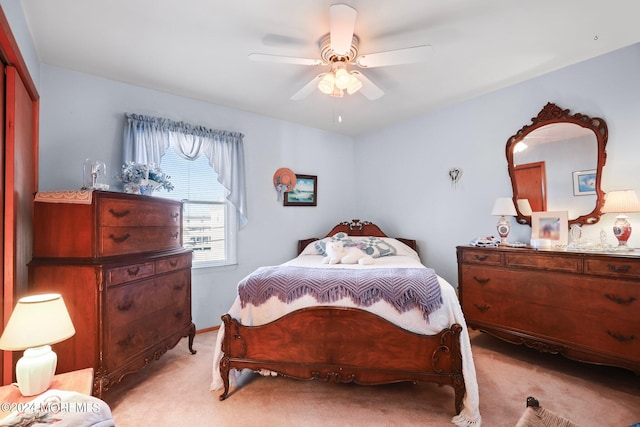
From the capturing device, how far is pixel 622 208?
2299 millimetres

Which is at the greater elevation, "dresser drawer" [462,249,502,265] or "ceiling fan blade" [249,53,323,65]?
"ceiling fan blade" [249,53,323,65]

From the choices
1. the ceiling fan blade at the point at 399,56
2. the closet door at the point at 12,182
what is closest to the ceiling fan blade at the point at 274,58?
the ceiling fan blade at the point at 399,56

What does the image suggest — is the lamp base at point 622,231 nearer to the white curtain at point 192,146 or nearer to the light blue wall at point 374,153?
the light blue wall at point 374,153

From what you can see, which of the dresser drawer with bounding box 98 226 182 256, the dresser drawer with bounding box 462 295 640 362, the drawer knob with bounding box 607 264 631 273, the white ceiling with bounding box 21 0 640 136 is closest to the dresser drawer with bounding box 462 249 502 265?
the dresser drawer with bounding box 462 295 640 362

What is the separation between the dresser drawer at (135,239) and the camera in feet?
6.72

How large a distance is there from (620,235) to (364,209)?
2934mm

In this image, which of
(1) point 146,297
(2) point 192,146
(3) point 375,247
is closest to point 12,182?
(1) point 146,297

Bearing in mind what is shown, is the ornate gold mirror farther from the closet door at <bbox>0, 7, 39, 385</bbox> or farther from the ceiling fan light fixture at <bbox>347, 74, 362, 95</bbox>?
the closet door at <bbox>0, 7, 39, 385</bbox>

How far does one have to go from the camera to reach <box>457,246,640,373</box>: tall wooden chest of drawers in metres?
2.11

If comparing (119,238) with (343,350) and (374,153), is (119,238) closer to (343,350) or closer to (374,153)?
(343,350)

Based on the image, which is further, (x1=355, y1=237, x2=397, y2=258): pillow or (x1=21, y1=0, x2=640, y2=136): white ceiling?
(x1=355, y1=237, x2=397, y2=258): pillow

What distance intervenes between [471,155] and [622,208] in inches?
57.2

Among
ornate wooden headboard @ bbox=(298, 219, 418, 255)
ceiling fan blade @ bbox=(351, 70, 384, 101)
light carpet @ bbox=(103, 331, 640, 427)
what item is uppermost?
ceiling fan blade @ bbox=(351, 70, 384, 101)

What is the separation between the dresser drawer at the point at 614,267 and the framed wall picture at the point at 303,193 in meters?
3.06
